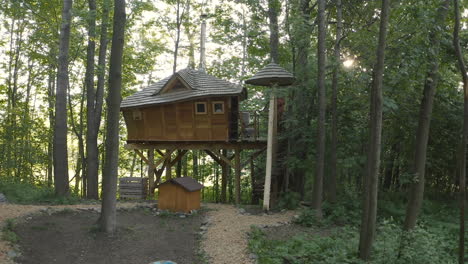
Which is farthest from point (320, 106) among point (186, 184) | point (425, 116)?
point (186, 184)

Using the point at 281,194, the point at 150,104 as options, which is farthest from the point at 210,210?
the point at 150,104

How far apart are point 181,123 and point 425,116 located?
1098cm

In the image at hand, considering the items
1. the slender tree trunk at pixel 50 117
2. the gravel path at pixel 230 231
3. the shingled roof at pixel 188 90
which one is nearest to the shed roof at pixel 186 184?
the gravel path at pixel 230 231

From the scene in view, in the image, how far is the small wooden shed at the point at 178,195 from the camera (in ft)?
45.6

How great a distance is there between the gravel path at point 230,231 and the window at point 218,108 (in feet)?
14.1

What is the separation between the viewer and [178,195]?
46.0 ft

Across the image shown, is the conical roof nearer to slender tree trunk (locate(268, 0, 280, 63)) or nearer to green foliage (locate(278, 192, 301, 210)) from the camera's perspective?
slender tree trunk (locate(268, 0, 280, 63))

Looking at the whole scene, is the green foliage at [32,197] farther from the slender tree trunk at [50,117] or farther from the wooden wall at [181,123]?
the slender tree trunk at [50,117]

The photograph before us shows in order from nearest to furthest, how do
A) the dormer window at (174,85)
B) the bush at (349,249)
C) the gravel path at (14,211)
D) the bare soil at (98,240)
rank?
1. the gravel path at (14,211)
2. the bush at (349,249)
3. the bare soil at (98,240)
4. the dormer window at (174,85)

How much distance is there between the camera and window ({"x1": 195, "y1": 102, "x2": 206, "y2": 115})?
16.8m

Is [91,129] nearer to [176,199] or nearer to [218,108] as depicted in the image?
[176,199]

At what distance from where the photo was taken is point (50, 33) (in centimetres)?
1877

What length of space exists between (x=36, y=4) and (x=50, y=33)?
2.03m

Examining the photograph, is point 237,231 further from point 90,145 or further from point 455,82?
point 455,82
